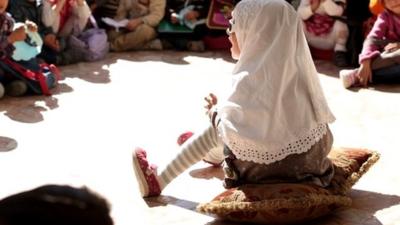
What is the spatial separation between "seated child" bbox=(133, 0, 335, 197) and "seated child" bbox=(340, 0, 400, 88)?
1451 millimetres

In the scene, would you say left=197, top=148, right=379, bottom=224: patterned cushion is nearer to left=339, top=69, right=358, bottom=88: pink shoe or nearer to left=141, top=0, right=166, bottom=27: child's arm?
left=339, top=69, right=358, bottom=88: pink shoe

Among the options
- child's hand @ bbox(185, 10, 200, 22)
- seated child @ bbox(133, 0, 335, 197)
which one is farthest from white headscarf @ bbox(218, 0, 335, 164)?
child's hand @ bbox(185, 10, 200, 22)

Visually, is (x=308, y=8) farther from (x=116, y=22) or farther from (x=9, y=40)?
(x=9, y=40)

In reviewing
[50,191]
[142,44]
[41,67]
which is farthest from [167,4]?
[50,191]

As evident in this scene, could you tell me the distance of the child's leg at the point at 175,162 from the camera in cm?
201

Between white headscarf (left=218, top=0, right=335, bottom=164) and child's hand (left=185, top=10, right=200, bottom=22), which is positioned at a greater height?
white headscarf (left=218, top=0, right=335, bottom=164)

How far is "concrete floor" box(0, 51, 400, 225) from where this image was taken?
2029mm

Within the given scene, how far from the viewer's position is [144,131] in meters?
2.64

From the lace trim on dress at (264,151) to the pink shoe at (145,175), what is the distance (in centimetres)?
29

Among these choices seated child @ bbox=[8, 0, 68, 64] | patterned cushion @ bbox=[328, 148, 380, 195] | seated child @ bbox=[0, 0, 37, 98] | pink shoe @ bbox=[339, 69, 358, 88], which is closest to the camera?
patterned cushion @ bbox=[328, 148, 380, 195]

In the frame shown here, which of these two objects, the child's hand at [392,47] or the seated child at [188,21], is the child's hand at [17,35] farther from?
the child's hand at [392,47]

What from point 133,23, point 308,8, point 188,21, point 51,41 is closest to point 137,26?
point 133,23

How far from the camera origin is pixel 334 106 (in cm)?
296

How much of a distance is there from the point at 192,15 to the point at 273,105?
90.2 inches
